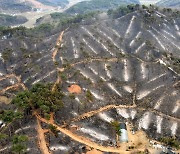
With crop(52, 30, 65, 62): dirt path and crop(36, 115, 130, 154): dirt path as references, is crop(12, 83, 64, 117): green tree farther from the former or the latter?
crop(52, 30, 65, 62): dirt path

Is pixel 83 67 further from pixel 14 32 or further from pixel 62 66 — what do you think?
pixel 14 32

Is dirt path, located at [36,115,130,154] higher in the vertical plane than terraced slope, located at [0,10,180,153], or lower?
lower

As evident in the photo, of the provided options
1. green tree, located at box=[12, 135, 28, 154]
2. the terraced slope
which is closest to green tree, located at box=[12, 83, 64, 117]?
the terraced slope

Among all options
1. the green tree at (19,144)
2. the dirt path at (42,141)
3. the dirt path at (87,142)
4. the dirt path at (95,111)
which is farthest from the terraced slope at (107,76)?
the green tree at (19,144)

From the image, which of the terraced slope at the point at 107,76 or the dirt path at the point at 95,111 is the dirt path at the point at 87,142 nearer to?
the terraced slope at the point at 107,76

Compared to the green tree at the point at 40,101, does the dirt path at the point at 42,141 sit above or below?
below

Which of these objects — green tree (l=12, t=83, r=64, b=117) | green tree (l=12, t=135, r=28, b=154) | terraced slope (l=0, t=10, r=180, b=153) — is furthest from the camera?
green tree (l=12, t=83, r=64, b=117)

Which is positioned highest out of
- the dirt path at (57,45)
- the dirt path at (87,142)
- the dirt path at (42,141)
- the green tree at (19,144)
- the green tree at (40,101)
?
the dirt path at (57,45)

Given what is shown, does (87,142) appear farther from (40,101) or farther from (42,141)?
(40,101)

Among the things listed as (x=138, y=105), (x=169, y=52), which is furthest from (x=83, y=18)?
(x=138, y=105)

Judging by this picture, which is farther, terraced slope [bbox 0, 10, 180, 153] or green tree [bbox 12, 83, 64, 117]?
green tree [bbox 12, 83, 64, 117]
